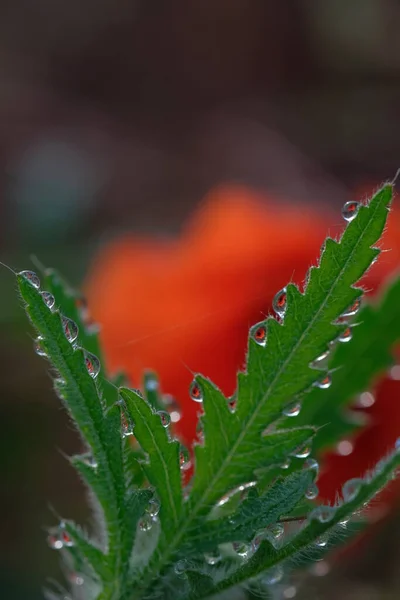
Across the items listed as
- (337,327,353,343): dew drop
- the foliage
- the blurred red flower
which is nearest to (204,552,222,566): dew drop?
the foliage

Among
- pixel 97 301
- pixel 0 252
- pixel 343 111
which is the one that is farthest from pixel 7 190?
pixel 97 301

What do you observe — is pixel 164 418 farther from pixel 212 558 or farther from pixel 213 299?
pixel 213 299

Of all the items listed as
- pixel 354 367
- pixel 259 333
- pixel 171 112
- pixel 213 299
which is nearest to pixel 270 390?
pixel 259 333

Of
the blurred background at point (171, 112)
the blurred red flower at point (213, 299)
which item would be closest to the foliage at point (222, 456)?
the blurred red flower at point (213, 299)

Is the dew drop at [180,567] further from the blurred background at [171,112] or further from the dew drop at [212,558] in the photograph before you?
the blurred background at [171,112]

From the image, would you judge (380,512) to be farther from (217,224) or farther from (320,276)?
(217,224)

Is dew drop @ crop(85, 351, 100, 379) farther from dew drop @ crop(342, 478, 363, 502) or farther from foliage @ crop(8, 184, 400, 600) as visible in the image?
dew drop @ crop(342, 478, 363, 502)
